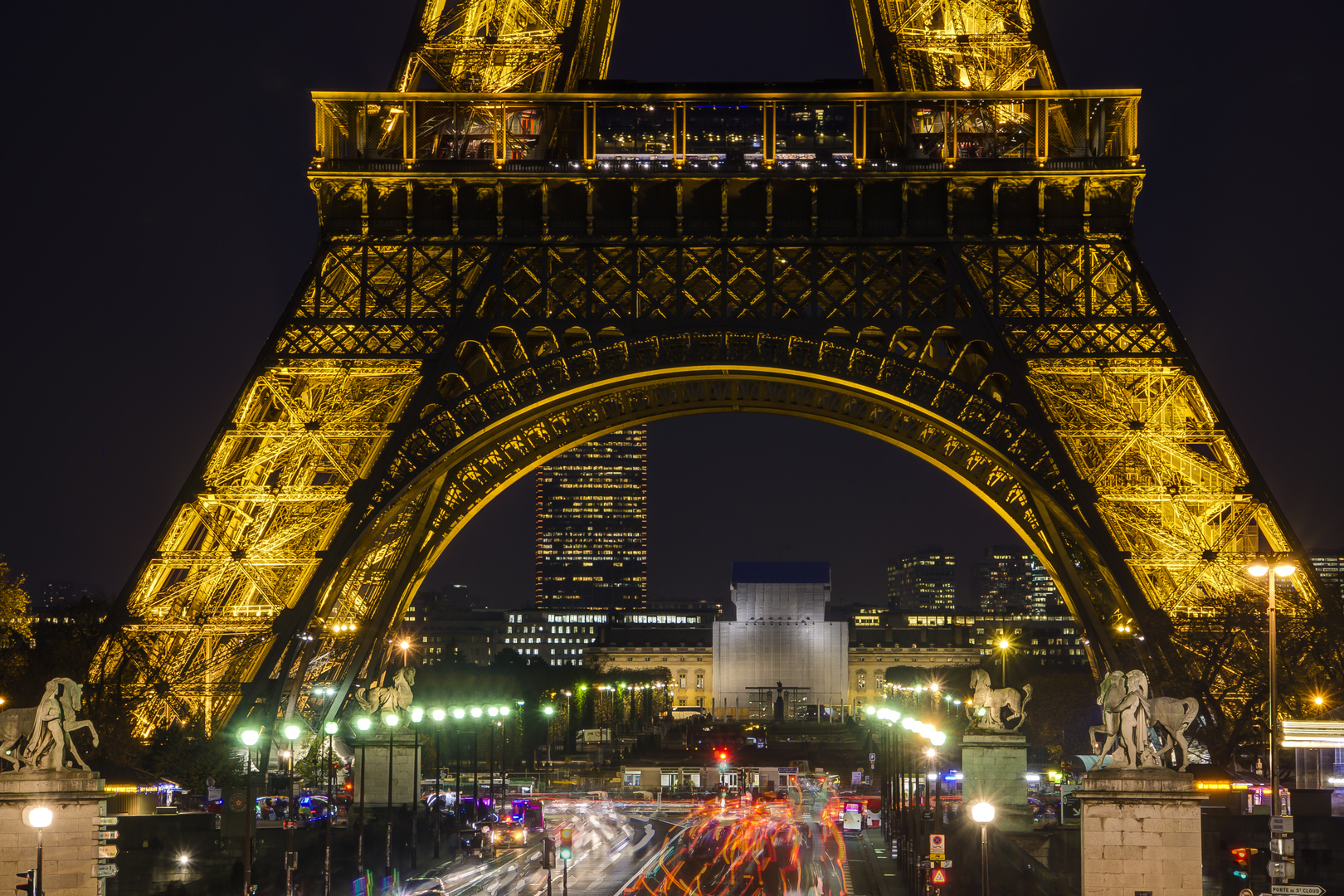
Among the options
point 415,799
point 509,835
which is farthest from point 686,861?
point 509,835

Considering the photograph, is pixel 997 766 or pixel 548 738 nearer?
pixel 997 766

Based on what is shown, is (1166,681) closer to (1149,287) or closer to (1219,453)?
(1219,453)

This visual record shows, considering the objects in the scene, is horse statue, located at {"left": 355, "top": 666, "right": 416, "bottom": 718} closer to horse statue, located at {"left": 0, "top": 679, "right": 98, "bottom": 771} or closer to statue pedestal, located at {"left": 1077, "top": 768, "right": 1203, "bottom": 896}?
horse statue, located at {"left": 0, "top": 679, "right": 98, "bottom": 771}

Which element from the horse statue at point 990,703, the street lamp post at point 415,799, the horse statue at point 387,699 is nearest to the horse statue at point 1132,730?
the horse statue at point 990,703

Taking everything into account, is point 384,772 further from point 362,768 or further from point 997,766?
point 997,766

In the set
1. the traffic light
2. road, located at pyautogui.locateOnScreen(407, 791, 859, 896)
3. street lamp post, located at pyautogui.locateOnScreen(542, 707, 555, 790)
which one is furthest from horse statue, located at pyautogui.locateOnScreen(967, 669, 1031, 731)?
street lamp post, located at pyautogui.locateOnScreen(542, 707, 555, 790)

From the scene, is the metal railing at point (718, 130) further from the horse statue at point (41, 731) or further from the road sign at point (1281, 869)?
the road sign at point (1281, 869)
